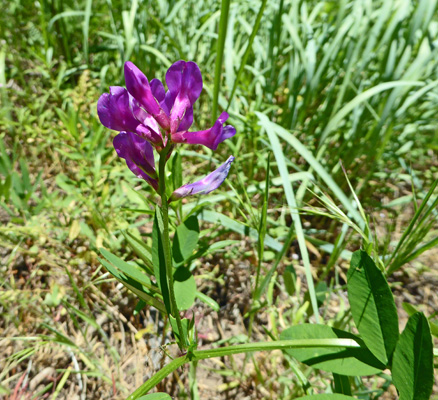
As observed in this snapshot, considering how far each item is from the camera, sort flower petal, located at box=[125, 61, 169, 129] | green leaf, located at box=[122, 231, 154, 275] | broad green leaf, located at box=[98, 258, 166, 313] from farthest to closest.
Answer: green leaf, located at box=[122, 231, 154, 275]
broad green leaf, located at box=[98, 258, 166, 313]
flower petal, located at box=[125, 61, 169, 129]

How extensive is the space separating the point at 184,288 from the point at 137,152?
A: 0.38m

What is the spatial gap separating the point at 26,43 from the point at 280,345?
97.5 inches

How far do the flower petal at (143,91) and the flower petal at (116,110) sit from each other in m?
0.02

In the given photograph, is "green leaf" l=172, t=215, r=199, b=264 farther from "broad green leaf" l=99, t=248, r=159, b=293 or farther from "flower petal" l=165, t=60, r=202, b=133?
"flower petal" l=165, t=60, r=202, b=133

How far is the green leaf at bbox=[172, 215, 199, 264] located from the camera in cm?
88

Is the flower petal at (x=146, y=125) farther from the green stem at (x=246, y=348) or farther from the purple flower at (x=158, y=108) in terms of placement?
the green stem at (x=246, y=348)

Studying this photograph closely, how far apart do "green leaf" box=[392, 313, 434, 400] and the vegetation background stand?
0.84 feet

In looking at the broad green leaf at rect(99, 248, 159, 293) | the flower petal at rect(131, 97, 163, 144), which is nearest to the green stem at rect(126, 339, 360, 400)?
the broad green leaf at rect(99, 248, 159, 293)

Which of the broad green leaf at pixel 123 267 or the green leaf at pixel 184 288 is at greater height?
the broad green leaf at pixel 123 267

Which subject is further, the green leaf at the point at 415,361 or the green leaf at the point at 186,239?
the green leaf at the point at 186,239

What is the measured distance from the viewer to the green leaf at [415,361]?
57 cm

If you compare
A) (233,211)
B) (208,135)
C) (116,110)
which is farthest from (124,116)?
(233,211)

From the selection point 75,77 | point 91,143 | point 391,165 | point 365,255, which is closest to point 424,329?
point 365,255

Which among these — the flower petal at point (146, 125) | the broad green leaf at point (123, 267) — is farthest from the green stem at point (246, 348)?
the flower petal at point (146, 125)
